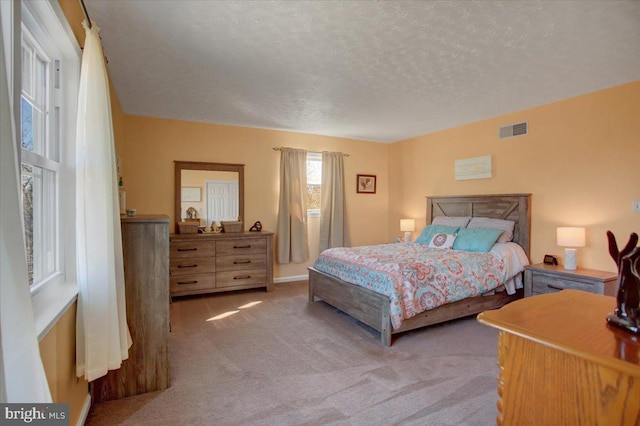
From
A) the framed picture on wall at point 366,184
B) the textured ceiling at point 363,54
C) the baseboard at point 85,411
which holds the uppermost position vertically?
the textured ceiling at point 363,54

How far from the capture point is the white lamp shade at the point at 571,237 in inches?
133

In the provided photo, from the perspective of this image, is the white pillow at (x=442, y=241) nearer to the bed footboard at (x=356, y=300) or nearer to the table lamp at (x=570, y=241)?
the table lamp at (x=570, y=241)

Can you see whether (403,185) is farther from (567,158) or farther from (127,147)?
(127,147)

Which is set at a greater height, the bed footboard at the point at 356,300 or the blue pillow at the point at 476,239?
the blue pillow at the point at 476,239

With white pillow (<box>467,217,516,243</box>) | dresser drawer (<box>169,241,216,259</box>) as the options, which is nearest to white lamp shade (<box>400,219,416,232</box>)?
white pillow (<box>467,217,516,243</box>)

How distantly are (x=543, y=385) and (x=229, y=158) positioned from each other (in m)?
4.72

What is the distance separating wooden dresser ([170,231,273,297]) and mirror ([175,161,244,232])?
1.32 ft

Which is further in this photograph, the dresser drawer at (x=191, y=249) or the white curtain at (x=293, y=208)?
the white curtain at (x=293, y=208)

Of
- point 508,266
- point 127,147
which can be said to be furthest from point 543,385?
point 127,147

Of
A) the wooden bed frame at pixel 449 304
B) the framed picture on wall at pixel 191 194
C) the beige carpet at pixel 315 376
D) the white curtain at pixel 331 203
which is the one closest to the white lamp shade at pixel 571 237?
the wooden bed frame at pixel 449 304

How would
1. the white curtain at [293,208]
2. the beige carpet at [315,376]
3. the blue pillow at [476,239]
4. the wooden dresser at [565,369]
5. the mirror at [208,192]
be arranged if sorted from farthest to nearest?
1. the white curtain at [293,208]
2. the mirror at [208,192]
3. the blue pillow at [476,239]
4. the beige carpet at [315,376]
5. the wooden dresser at [565,369]

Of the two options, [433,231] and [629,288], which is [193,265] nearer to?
[433,231]

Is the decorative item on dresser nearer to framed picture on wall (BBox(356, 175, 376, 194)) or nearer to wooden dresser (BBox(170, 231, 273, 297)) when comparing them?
wooden dresser (BBox(170, 231, 273, 297))

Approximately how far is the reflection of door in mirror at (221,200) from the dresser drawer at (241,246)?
0.47 metres
